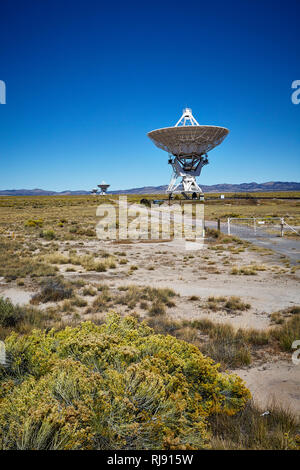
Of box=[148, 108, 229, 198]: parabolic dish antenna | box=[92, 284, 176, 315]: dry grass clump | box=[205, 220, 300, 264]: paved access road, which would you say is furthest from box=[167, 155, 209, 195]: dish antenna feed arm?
box=[92, 284, 176, 315]: dry grass clump

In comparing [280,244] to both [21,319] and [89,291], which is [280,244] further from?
[21,319]

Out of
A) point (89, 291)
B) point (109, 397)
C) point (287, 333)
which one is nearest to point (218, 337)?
point (287, 333)

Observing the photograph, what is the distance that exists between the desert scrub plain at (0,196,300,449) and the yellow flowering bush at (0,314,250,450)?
0.01 m

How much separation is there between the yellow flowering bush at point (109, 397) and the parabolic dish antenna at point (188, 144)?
50.0 meters

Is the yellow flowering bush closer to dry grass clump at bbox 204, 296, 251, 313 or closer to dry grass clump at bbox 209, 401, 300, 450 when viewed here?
dry grass clump at bbox 209, 401, 300, 450

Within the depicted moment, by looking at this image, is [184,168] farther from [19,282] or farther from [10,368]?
[10,368]

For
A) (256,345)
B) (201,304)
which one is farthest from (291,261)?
(256,345)

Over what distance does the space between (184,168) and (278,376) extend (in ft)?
203

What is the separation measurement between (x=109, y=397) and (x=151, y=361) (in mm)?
731

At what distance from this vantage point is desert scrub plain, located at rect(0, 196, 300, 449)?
2.55 metres

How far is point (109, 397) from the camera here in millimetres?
2709

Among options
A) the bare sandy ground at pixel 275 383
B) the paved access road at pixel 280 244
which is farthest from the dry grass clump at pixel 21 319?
the paved access road at pixel 280 244

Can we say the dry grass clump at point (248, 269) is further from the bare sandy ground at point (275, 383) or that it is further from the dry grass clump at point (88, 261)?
the bare sandy ground at point (275, 383)

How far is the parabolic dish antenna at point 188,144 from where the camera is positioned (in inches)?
1986
